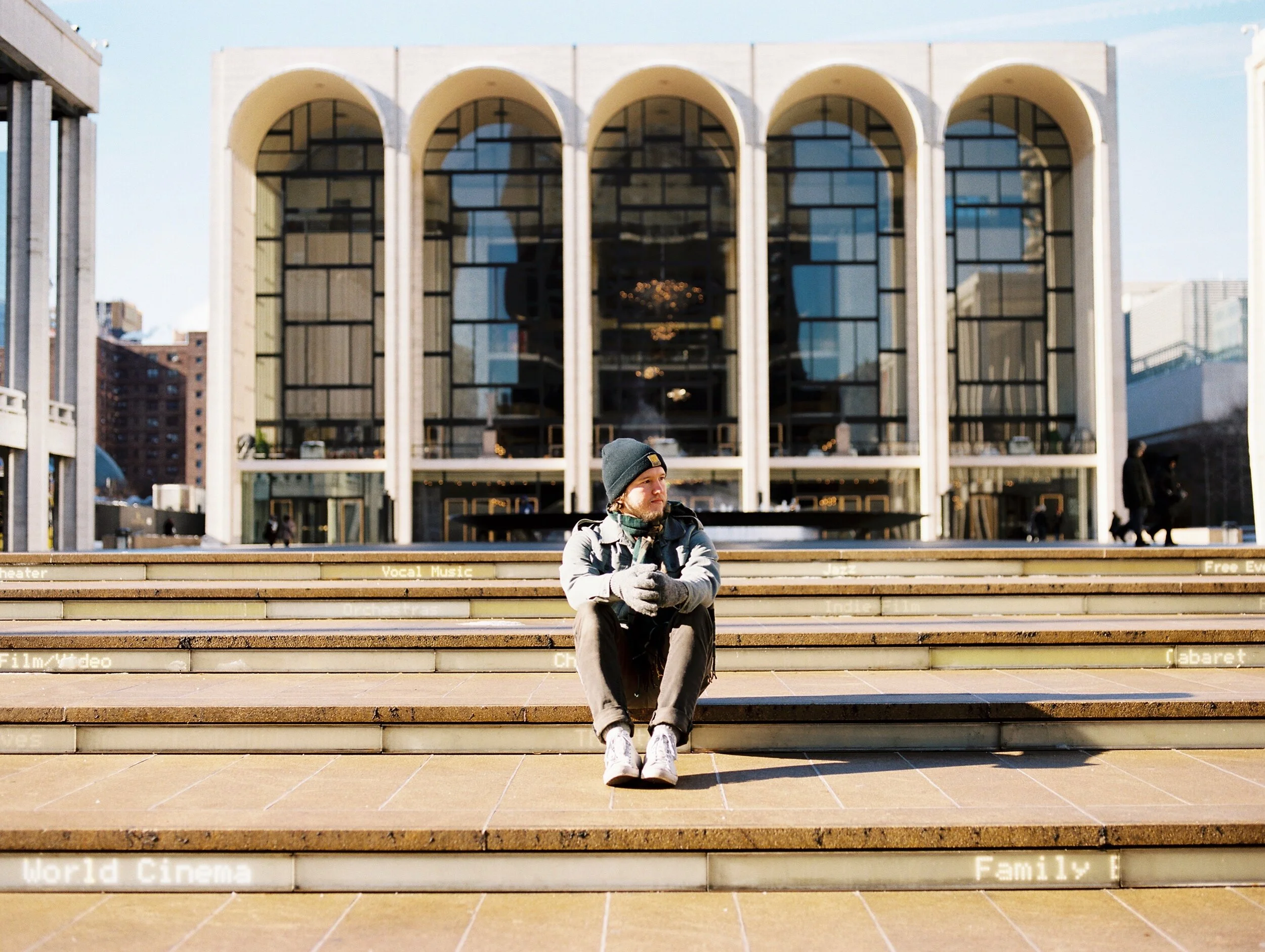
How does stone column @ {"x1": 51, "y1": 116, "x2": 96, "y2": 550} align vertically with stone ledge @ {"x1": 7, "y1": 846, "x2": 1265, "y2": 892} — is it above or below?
above

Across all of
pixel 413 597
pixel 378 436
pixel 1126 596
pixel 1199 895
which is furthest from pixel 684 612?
pixel 378 436

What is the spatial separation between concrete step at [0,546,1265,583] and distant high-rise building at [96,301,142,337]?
410 feet

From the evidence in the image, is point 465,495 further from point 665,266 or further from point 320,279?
point 665,266

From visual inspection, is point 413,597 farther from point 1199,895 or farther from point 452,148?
point 452,148

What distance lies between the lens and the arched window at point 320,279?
1321 inches

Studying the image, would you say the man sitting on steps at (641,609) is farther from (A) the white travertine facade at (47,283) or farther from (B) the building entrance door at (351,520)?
(B) the building entrance door at (351,520)

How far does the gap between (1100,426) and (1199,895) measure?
31127 mm

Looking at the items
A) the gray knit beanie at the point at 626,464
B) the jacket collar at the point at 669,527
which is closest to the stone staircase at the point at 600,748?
the jacket collar at the point at 669,527

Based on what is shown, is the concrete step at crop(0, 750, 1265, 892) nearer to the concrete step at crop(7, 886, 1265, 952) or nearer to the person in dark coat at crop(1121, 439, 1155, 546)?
the concrete step at crop(7, 886, 1265, 952)

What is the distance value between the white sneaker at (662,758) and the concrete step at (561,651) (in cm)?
223

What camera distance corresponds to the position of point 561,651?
244 inches

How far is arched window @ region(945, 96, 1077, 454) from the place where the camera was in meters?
33.6

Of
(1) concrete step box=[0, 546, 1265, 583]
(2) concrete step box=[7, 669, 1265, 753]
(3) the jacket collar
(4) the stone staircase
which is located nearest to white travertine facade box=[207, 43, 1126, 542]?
(1) concrete step box=[0, 546, 1265, 583]

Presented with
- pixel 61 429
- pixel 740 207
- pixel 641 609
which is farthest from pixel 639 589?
pixel 740 207
